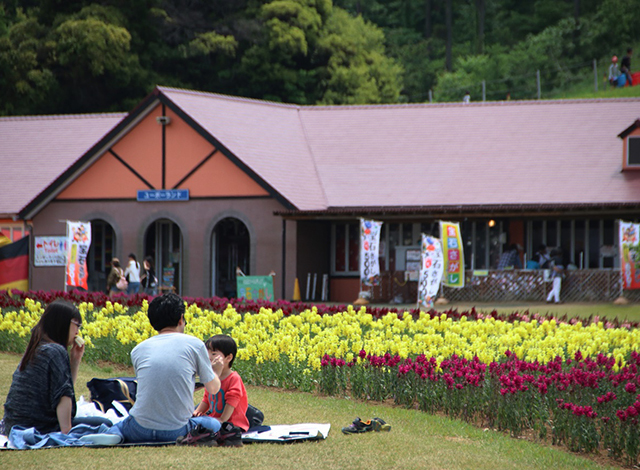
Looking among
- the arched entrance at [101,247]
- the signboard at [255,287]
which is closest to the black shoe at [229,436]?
the signboard at [255,287]

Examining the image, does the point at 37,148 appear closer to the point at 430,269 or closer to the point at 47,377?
the point at 430,269

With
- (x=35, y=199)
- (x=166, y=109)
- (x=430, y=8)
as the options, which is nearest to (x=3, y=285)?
(x=35, y=199)

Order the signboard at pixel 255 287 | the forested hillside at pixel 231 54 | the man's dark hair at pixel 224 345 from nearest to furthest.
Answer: the man's dark hair at pixel 224 345, the signboard at pixel 255 287, the forested hillside at pixel 231 54

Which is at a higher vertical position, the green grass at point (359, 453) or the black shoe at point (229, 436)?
the black shoe at point (229, 436)

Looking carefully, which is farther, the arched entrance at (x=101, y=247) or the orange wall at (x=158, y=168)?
the arched entrance at (x=101, y=247)

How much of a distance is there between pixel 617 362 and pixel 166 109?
1940 centimetres

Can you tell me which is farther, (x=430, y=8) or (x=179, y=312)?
(x=430, y=8)

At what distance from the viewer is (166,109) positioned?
2758 centimetres

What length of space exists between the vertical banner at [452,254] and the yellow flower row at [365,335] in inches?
308

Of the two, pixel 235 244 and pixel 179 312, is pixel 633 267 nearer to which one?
pixel 235 244

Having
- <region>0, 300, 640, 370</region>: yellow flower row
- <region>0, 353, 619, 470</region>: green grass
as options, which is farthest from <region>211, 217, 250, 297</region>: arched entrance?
<region>0, 353, 619, 470</region>: green grass

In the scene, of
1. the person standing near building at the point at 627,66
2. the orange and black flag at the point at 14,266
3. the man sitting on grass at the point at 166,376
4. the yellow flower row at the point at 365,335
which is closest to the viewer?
the man sitting on grass at the point at 166,376

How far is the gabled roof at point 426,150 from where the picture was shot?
2589 centimetres

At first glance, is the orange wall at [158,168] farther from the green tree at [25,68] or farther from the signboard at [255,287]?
the green tree at [25,68]
